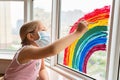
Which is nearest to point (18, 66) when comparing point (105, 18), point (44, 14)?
point (105, 18)

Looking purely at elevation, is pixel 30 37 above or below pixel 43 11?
below

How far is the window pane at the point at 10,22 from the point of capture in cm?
235

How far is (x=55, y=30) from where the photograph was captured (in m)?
1.75

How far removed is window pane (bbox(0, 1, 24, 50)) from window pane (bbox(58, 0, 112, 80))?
2.76 ft

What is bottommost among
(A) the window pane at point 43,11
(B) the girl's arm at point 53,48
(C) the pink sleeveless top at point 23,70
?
(C) the pink sleeveless top at point 23,70

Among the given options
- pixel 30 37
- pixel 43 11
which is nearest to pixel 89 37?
pixel 30 37

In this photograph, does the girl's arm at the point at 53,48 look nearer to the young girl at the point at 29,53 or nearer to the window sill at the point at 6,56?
the young girl at the point at 29,53

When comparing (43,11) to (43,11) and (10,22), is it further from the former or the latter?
(10,22)

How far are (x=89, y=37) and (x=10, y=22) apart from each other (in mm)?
1291

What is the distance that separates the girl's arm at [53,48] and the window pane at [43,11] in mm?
813

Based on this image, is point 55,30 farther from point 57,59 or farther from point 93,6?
point 93,6

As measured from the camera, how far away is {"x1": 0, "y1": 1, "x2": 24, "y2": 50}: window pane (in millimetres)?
2348

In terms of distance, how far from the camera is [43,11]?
203cm

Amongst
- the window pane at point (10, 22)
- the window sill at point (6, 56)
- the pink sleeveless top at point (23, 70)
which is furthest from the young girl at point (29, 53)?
the window pane at point (10, 22)
